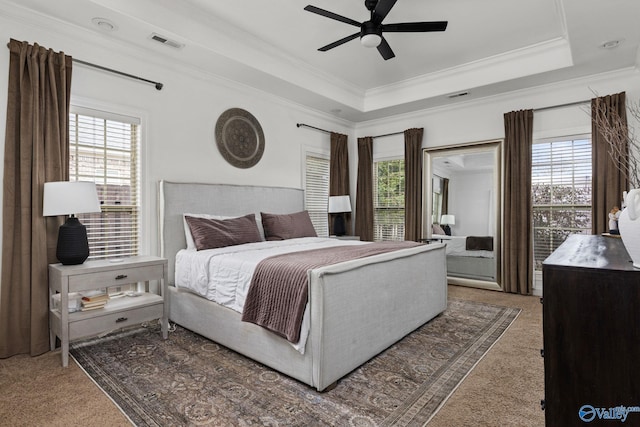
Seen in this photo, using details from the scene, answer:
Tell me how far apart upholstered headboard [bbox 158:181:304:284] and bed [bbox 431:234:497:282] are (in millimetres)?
2540

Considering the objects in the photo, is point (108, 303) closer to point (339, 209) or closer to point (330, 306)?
point (330, 306)

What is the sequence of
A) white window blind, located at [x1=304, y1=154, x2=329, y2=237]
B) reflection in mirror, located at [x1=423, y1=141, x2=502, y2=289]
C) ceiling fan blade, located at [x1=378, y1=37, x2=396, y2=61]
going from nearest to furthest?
ceiling fan blade, located at [x1=378, y1=37, x2=396, y2=61] → reflection in mirror, located at [x1=423, y1=141, x2=502, y2=289] → white window blind, located at [x1=304, y1=154, x2=329, y2=237]

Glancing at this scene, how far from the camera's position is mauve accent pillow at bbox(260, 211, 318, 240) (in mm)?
4168

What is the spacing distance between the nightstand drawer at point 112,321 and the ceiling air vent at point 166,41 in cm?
238

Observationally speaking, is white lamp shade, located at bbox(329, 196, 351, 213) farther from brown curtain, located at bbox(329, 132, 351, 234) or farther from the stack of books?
the stack of books

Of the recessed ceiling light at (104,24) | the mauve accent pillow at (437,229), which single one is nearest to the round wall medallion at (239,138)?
the recessed ceiling light at (104,24)

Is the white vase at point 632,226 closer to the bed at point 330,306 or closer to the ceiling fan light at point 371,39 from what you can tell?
the bed at point 330,306

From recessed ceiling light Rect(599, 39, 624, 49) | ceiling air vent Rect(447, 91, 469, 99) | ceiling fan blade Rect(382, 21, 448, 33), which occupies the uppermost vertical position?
recessed ceiling light Rect(599, 39, 624, 49)

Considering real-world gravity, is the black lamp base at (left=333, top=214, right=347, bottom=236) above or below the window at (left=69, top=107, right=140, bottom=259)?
below

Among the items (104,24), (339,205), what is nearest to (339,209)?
(339,205)

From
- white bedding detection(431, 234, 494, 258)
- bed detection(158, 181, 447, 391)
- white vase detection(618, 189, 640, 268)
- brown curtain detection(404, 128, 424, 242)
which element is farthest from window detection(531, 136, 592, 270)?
white vase detection(618, 189, 640, 268)

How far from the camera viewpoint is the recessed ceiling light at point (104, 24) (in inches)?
113

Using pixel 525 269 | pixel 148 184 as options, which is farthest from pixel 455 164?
pixel 148 184

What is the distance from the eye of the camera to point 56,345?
2.79m
